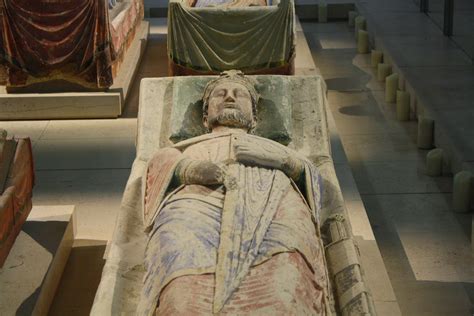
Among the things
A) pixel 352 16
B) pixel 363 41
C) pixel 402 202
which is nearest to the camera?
pixel 402 202

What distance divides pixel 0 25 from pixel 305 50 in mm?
3425

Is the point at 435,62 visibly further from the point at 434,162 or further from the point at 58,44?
the point at 58,44

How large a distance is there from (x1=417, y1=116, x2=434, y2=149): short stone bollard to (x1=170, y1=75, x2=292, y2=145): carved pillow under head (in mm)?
2243

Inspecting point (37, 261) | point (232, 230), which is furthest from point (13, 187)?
point (232, 230)

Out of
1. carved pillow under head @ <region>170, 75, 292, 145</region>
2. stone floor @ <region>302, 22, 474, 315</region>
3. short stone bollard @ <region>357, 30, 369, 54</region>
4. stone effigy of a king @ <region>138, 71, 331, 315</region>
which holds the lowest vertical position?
stone floor @ <region>302, 22, 474, 315</region>

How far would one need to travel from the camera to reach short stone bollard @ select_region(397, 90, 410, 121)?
980 cm

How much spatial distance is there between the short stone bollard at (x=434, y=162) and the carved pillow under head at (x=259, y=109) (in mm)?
1872

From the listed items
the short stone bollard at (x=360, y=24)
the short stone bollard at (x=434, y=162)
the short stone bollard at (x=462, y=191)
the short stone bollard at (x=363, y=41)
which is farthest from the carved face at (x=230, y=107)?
the short stone bollard at (x=360, y=24)

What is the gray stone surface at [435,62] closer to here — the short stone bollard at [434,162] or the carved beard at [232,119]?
the short stone bollard at [434,162]

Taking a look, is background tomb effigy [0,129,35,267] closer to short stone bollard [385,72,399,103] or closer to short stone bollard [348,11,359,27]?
short stone bollard [385,72,399,103]

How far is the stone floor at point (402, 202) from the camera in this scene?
6.91m

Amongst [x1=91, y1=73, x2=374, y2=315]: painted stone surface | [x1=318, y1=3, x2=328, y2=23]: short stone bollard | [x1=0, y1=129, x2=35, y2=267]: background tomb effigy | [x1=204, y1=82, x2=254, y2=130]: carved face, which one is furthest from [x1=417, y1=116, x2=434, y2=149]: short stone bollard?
[x1=318, y1=3, x2=328, y2=23]: short stone bollard

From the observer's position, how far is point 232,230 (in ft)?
17.5

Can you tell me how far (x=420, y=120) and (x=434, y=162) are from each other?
0.67 meters
